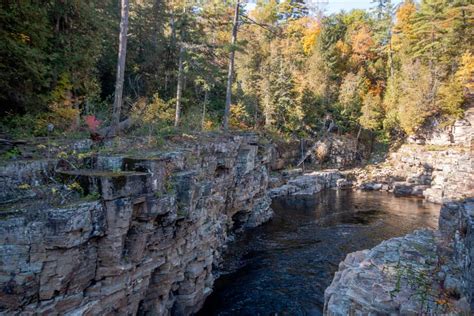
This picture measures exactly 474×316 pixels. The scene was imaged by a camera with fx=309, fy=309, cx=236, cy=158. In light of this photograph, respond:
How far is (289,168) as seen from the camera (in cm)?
3325

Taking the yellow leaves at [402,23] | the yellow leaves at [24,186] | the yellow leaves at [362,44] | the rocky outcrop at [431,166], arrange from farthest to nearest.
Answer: the yellow leaves at [362,44] < the yellow leaves at [402,23] < the rocky outcrop at [431,166] < the yellow leaves at [24,186]

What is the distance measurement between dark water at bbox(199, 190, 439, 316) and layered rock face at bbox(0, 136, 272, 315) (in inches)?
75.2

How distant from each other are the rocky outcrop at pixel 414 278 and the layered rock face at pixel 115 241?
17.1 ft

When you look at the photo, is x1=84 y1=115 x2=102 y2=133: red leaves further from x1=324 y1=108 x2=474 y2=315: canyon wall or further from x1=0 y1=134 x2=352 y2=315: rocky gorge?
x1=324 y1=108 x2=474 y2=315: canyon wall

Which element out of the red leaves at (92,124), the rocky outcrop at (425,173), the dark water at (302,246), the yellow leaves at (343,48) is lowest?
the dark water at (302,246)

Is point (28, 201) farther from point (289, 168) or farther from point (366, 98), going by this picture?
point (366, 98)

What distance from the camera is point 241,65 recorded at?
113 ft

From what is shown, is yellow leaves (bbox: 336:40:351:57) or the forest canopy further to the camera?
yellow leaves (bbox: 336:40:351:57)

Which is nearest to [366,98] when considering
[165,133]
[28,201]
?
[165,133]

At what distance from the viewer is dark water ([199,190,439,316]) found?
1242 centimetres

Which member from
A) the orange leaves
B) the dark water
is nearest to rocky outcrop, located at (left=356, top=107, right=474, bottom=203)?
the dark water

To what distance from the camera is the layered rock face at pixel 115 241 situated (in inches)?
271

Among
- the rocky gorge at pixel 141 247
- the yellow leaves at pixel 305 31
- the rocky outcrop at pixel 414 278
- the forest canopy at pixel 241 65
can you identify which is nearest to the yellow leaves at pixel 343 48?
the forest canopy at pixel 241 65

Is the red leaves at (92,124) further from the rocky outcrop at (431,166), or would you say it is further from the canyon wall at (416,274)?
the rocky outcrop at (431,166)
